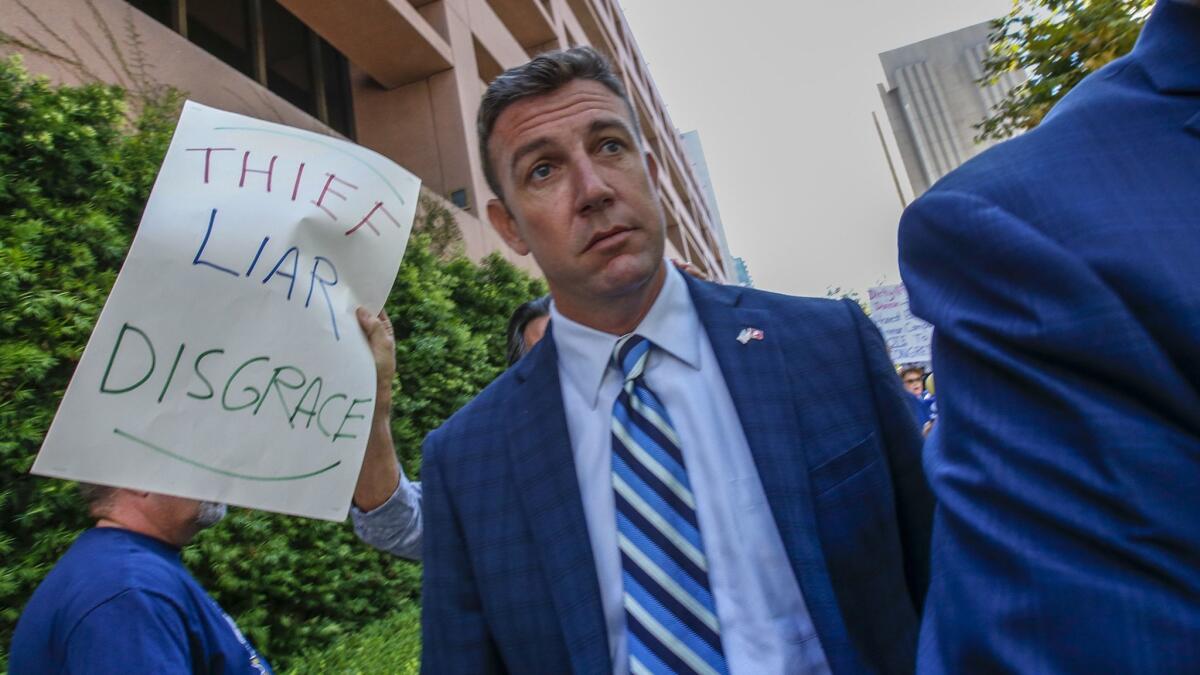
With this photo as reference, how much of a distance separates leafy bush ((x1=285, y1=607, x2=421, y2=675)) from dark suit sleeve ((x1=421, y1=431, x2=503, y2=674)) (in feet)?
8.00

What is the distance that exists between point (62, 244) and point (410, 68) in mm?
7240

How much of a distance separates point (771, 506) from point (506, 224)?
0.94 metres

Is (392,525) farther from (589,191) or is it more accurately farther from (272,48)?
(272,48)

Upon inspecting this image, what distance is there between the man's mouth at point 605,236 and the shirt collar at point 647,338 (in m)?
0.14

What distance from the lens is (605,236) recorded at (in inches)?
55.7

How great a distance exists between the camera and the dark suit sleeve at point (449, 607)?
1.24 metres

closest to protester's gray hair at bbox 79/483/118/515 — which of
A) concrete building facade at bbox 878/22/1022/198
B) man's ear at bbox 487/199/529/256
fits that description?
man's ear at bbox 487/199/529/256

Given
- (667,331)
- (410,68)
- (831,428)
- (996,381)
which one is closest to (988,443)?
(996,381)

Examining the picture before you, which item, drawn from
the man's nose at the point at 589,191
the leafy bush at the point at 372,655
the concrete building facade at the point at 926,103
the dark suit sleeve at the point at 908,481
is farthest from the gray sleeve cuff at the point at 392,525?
the concrete building facade at the point at 926,103

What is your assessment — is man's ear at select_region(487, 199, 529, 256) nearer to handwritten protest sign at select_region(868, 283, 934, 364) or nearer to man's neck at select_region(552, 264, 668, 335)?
man's neck at select_region(552, 264, 668, 335)

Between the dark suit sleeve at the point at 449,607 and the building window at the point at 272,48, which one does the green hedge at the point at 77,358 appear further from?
the building window at the point at 272,48

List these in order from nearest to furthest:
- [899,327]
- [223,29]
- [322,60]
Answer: [223,29], [899,327], [322,60]

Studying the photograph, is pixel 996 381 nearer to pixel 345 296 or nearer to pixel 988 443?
pixel 988 443

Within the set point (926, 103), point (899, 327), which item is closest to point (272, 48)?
point (899, 327)
